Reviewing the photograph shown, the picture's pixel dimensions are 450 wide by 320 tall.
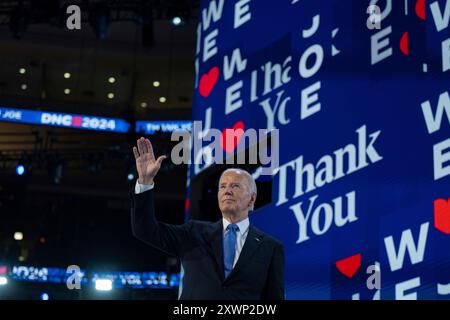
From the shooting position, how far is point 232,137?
733cm

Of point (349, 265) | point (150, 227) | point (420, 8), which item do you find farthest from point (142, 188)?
point (420, 8)

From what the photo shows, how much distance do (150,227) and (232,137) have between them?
15.6ft

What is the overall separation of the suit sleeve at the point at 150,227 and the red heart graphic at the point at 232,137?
450 cm

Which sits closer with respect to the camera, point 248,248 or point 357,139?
point 248,248

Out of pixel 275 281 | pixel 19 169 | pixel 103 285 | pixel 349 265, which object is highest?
pixel 19 169

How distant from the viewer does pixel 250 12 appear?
7.61m

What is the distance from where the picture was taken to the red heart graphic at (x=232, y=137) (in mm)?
7250

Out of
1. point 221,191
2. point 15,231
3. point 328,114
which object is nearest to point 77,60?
point 15,231

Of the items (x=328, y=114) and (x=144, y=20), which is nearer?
(x=328, y=114)

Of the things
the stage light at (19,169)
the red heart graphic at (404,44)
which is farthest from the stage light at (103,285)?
the red heart graphic at (404,44)

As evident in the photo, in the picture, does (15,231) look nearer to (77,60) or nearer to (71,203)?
(71,203)

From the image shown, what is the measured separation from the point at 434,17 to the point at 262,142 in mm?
2134

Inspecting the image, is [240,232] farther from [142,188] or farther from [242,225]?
[142,188]

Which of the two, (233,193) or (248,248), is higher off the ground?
(233,193)
